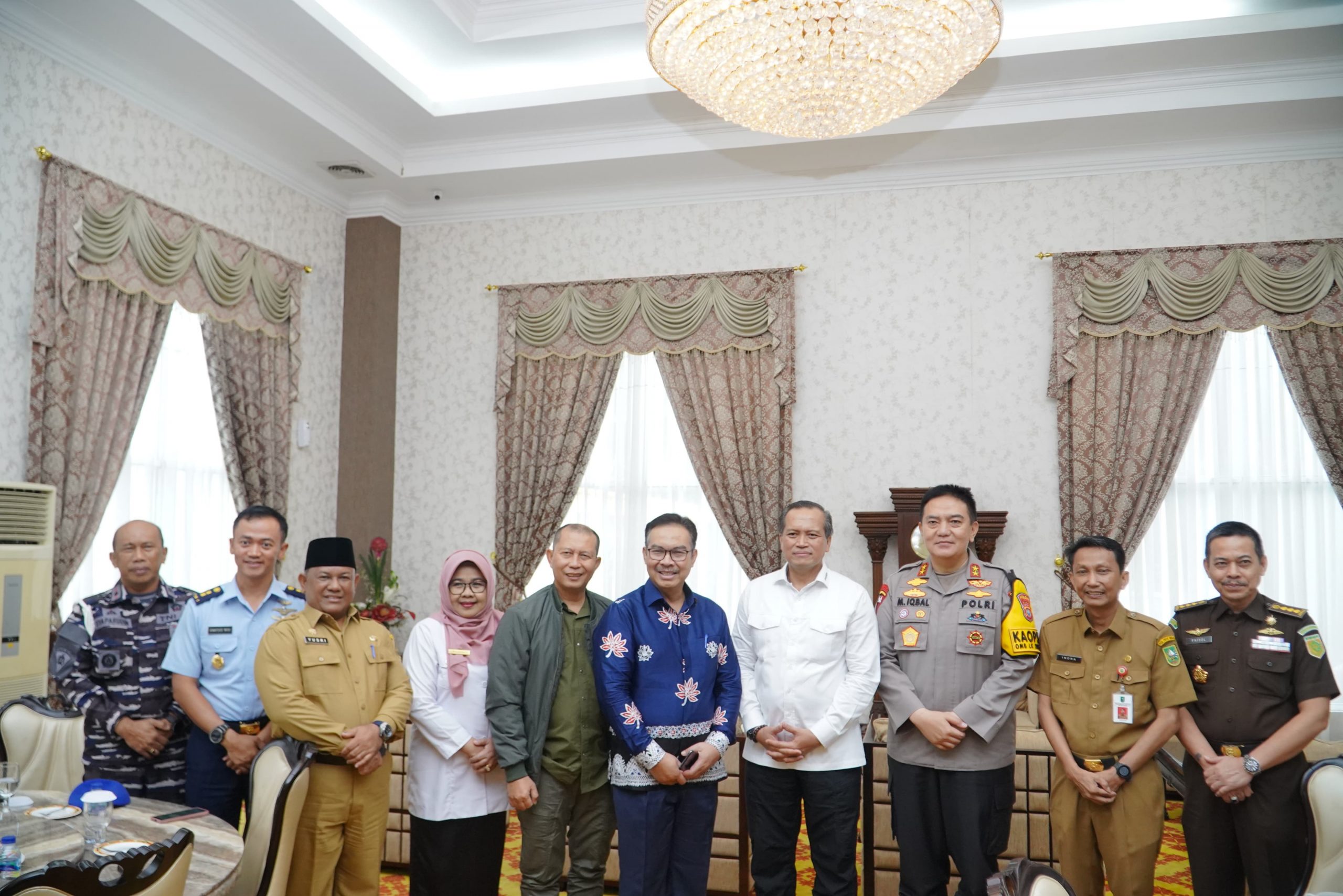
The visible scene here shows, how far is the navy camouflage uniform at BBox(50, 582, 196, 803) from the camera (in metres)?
3.44

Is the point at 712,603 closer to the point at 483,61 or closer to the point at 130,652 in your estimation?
the point at 130,652

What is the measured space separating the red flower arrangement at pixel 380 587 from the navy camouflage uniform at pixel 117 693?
110 inches

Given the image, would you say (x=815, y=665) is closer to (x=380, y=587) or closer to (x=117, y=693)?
(x=117, y=693)

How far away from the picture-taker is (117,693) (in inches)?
136

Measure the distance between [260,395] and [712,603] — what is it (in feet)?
12.4

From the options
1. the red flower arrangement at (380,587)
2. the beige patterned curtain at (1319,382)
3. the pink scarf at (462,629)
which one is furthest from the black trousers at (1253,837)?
the red flower arrangement at (380,587)

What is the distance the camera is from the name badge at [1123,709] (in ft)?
10.6

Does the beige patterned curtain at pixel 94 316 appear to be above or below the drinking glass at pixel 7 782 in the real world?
above

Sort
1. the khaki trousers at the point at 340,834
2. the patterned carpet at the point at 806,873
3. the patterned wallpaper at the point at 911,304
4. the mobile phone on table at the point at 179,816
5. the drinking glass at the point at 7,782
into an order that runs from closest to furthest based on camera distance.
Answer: the drinking glass at the point at 7,782, the mobile phone on table at the point at 179,816, the khaki trousers at the point at 340,834, the patterned carpet at the point at 806,873, the patterned wallpaper at the point at 911,304

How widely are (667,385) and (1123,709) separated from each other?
12.7 ft

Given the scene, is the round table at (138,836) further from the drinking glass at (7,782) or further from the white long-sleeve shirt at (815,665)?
the white long-sleeve shirt at (815,665)

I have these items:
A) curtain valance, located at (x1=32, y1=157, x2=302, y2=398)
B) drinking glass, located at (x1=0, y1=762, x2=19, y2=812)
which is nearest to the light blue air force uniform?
drinking glass, located at (x1=0, y1=762, x2=19, y2=812)

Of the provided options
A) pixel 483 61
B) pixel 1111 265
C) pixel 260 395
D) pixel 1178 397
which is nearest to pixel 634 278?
pixel 483 61

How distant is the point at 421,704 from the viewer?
10.8 ft
